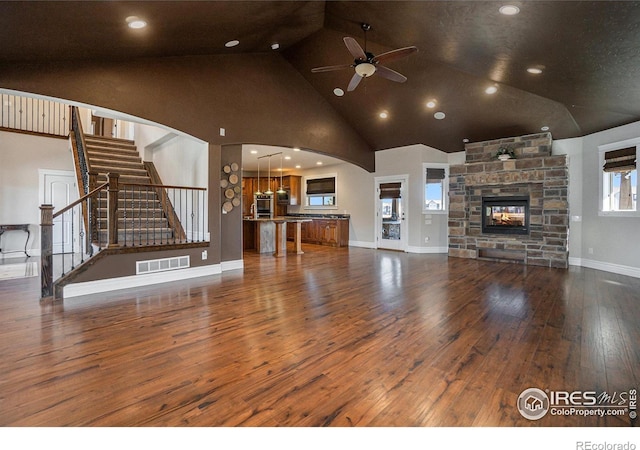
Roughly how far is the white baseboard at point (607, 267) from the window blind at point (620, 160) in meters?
1.78

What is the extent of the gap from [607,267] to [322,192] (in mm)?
7894

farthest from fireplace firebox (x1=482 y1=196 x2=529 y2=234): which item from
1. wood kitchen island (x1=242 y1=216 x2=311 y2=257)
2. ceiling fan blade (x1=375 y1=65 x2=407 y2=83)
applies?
wood kitchen island (x1=242 y1=216 x2=311 y2=257)

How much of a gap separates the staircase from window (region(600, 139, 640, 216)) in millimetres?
8319

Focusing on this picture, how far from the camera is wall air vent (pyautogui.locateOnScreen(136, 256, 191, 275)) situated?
16.4ft

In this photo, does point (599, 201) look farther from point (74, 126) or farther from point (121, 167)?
point (74, 126)

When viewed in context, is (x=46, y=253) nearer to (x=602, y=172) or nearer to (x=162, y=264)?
(x=162, y=264)

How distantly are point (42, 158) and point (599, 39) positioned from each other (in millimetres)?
10812

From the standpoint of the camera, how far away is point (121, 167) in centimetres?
734

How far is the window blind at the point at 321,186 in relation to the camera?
11203 mm

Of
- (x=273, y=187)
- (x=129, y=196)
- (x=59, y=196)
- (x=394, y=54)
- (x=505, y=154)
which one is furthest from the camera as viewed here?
(x=273, y=187)

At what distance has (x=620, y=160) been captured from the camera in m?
5.93

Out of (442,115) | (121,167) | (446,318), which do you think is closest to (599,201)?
(442,115)
